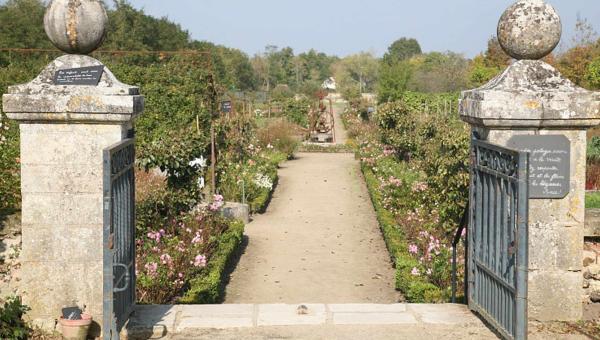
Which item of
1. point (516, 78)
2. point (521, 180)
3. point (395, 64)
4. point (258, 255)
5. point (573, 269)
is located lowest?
point (258, 255)

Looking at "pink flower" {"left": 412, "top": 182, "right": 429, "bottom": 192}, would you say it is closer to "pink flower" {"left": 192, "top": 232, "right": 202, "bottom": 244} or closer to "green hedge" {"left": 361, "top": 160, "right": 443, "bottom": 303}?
"green hedge" {"left": 361, "top": 160, "right": 443, "bottom": 303}

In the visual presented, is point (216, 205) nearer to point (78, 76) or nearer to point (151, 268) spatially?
point (151, 268)

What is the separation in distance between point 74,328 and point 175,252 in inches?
165

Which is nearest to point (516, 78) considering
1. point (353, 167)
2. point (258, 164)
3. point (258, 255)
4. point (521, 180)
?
point (521, 180)

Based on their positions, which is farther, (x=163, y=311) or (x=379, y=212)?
(x=379, y=212)

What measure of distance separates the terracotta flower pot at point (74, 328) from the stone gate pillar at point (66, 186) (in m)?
0.21

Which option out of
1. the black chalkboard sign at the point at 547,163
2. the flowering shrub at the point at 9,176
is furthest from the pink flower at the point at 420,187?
the black chalkboard sign at the point at 547,163

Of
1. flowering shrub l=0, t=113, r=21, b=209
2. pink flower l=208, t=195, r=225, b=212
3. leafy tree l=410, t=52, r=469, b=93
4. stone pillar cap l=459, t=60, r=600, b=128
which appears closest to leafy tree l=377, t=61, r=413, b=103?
leafy tree l=410, t=52, r=469, b=93

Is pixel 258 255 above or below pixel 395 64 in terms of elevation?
below

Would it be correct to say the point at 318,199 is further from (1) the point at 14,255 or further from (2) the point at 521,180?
(2) the point at 521,180

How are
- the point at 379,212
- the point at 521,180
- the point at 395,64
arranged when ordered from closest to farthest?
the point at 521,180 → the point at 379,212 → the point at 395,64

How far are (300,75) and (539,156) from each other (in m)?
79.4

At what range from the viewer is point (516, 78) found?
5.34 meters

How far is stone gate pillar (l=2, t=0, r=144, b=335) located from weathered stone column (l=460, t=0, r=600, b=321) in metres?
2.63
